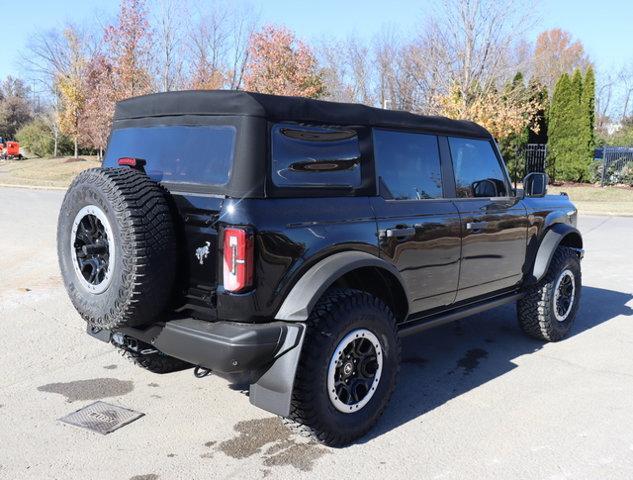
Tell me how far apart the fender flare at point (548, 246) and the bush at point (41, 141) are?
43.6m

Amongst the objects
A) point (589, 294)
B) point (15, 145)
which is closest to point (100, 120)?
point (15, 145)

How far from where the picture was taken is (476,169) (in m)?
4.66

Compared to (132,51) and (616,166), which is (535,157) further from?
(132,51)

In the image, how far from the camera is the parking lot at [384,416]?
3158 millimetres

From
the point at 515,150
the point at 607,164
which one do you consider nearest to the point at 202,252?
the point at 515,150

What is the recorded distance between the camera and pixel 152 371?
4.35m

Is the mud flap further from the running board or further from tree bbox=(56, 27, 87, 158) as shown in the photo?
tree bbox=(56, 27, 87, 158)

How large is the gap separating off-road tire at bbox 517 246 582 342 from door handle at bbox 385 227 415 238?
1836 millimetres

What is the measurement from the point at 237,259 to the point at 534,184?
3.22m

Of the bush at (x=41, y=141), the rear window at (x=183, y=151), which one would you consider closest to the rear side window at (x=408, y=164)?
the rear window at (x=183, y=151)

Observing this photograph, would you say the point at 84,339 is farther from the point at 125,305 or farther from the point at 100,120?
the point at 100,120

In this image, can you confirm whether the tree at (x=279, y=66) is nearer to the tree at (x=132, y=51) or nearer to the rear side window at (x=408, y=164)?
the tree at (x=132, y=51)

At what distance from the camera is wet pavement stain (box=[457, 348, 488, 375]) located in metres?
4.70

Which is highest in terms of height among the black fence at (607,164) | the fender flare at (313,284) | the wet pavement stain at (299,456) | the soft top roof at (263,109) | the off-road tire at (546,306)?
the black fence at (607,164)
